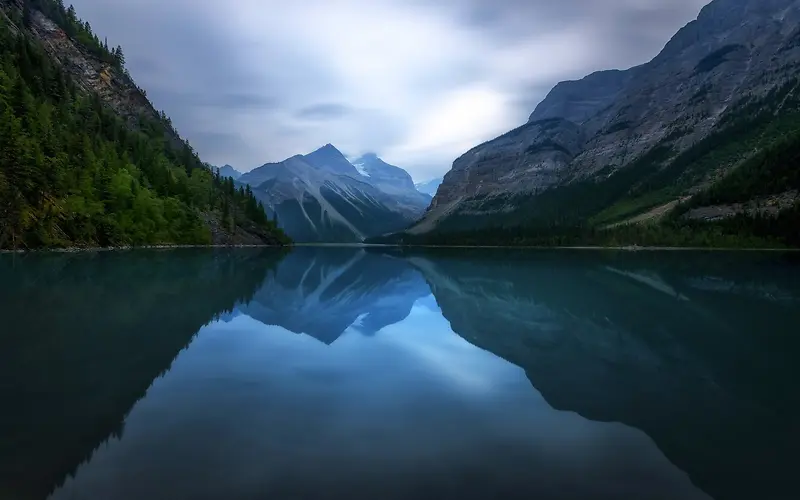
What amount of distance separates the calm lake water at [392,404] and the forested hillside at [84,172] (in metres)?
62.6

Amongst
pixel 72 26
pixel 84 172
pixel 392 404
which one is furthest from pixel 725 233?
pixel 72 26

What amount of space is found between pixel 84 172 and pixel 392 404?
113695 millimetres

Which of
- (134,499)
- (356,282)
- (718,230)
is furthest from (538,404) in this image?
(718,230)

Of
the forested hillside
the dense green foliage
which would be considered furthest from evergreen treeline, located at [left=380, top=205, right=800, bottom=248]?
the dense green foliage

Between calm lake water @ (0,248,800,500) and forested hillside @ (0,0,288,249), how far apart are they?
62634mm

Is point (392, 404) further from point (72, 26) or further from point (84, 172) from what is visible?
point (72, 26)

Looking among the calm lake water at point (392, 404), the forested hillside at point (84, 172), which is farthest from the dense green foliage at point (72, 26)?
the calm lake water at point (392, 404)

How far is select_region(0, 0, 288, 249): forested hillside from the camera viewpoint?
81375 millimetres

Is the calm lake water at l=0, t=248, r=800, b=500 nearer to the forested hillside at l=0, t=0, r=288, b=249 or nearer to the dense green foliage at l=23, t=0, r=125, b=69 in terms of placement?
the forested hillside at l=0, t=0, r=288, b=249

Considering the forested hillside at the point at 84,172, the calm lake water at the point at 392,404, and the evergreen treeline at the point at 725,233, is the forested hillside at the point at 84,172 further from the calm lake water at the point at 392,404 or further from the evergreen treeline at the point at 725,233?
the evergreen treeline at the point at 725,233

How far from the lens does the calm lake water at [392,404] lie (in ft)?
30.0

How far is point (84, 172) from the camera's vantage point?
103062mm

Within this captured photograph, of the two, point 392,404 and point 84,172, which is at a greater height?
point 84,172

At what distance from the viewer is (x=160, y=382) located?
1524 centimetres
